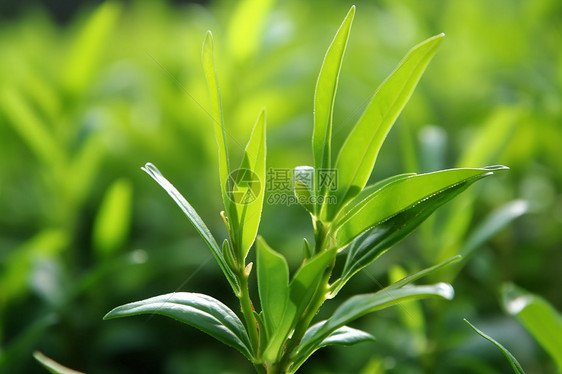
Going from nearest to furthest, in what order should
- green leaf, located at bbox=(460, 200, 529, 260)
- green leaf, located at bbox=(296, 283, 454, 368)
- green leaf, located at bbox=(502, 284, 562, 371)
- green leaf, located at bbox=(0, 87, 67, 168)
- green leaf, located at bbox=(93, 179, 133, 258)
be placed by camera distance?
green leaf, located at bbox=(296, 283, 454, 368) < green leaf, located at bbox=(502, 284, 562, 371) < green leaf, located at bbox=(460, 200, 529, 260) < green leaf, located at bbox=(93, 179, 133, 258) < green leaf, located at bbox=(0, 87, 67, 168)

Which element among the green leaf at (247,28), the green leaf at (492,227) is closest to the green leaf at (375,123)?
the green leaf at (492,227)

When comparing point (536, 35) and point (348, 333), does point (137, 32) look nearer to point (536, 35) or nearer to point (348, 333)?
point (536, 35)

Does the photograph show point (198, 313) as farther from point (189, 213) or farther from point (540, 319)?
point (540, 319)

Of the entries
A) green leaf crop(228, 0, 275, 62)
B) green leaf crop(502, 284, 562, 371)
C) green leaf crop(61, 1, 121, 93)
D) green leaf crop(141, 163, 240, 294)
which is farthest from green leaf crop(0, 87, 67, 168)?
green leaf crop(502, 284, 562, 371)

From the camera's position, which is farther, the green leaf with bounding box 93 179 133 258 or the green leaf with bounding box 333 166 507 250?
the green leaf with bounding box 93 179 133 258

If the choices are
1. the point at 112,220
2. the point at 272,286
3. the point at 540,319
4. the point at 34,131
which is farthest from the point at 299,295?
the point at 34,131

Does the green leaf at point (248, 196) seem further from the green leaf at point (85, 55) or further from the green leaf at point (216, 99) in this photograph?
the green leaf at point (85, 55)

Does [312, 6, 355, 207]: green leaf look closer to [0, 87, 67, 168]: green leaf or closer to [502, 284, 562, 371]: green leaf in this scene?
[502, 284, 562, 371]: green leaf
